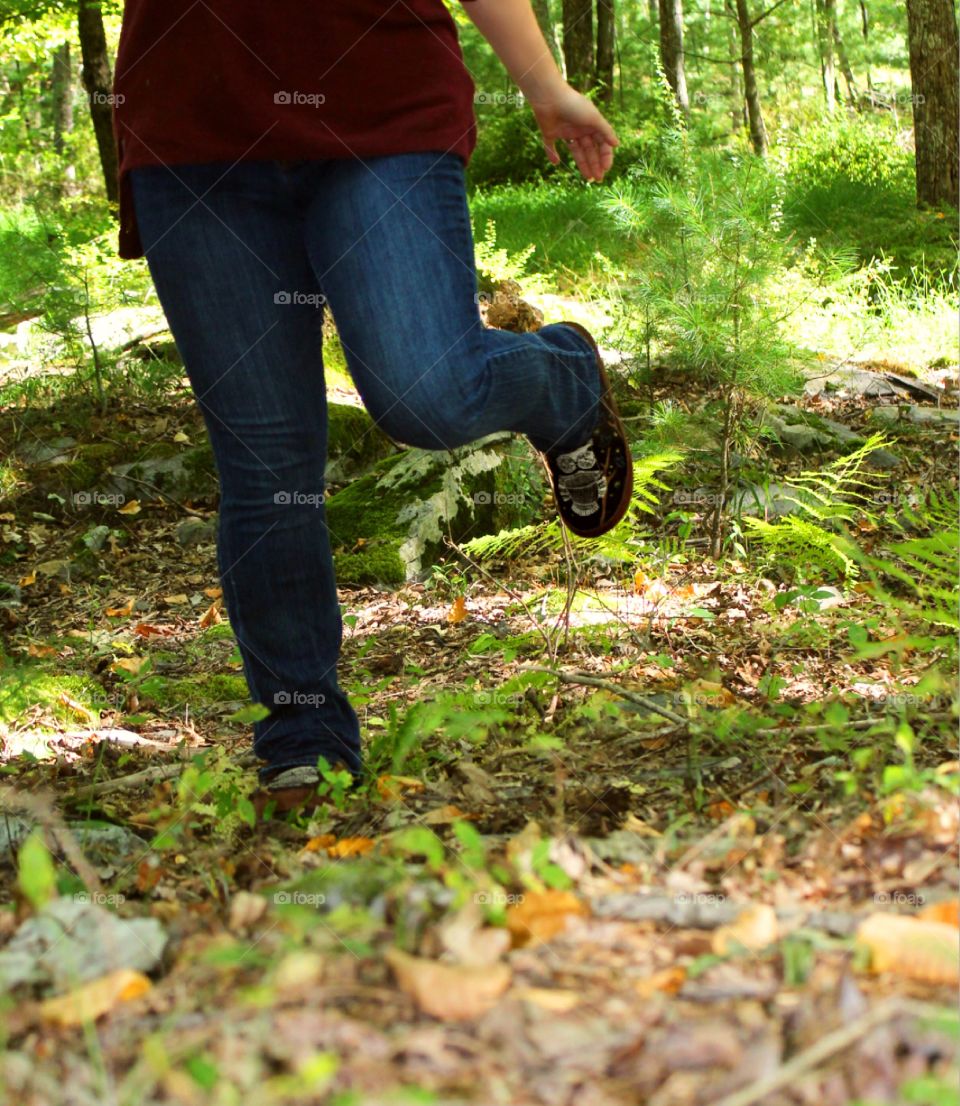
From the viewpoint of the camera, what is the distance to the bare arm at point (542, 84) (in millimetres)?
2377

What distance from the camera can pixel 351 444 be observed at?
6.06 meters

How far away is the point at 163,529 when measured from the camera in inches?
219

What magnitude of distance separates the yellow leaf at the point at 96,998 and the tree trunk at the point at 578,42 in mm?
15727

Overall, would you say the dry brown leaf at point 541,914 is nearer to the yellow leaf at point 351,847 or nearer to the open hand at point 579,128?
the yellow leaf at point 351,847

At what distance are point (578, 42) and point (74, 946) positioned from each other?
17.0 m

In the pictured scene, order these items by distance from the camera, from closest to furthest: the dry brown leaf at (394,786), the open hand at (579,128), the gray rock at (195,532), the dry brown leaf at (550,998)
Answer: the dry brown leaf at (550,998), the dry brown leaf at (394,786), the open hand at (579,128), the gray rock at (195,532)

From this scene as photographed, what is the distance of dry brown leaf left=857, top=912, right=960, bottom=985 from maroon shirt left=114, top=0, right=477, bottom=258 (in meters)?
1.62

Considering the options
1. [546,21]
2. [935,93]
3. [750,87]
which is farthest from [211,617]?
[546,21]

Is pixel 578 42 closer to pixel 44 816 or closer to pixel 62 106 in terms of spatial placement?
pixel 62 106

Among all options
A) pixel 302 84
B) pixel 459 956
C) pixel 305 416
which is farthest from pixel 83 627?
pixel 459 956

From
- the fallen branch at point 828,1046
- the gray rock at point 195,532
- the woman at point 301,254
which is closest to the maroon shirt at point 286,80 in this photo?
the woman at point 301,254

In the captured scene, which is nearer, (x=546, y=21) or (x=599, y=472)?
(x=599, y=472)

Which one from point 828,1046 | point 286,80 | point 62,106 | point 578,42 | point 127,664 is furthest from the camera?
point 62,106

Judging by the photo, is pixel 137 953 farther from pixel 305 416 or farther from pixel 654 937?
pixel 305 416
